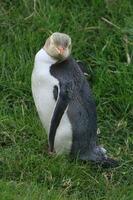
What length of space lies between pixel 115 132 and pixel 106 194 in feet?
2.57

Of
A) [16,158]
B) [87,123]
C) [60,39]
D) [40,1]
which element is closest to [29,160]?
[16,158]

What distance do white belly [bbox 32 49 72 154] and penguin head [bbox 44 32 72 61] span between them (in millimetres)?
92

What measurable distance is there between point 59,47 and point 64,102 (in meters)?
0.33

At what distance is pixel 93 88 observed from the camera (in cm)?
515

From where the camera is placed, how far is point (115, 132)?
4.88 metres

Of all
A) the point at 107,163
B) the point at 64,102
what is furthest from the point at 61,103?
the point at 107,163

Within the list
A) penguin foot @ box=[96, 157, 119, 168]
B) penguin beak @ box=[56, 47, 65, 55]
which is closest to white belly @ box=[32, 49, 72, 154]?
penguin beak @ box=[56, 47, 65, 55]

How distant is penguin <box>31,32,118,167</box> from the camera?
4.17m

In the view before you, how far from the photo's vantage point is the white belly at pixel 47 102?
13.7 ft

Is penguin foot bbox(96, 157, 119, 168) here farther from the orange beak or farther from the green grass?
the orange beak

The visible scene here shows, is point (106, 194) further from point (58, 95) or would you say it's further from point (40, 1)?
point (40, 1)

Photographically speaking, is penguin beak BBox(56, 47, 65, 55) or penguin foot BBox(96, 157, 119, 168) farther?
penguin foot BBox(96, 157, 119, 168)

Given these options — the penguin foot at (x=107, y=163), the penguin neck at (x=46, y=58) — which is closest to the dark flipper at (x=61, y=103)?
the penguin neck at (x=46, y=58)

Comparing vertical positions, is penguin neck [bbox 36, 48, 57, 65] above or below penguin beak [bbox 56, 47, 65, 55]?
below
